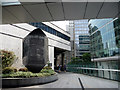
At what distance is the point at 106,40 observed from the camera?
32938 mm

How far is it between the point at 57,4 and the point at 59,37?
99.5 feet

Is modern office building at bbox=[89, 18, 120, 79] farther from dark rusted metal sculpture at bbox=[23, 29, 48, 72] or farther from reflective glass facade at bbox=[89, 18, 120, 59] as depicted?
dark rusted metal sculpture at bbox=[23, 29, 48, 72]

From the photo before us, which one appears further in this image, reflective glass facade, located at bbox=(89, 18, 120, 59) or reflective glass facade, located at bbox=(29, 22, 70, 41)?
reflective glass facade, located at bbox=(89, 18, 120, 59)

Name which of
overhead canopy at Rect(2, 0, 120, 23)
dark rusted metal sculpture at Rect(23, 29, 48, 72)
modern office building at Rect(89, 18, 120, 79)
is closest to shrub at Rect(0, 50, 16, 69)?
dark rusted metal sculpture at Rect(23, 29, 48, 72)

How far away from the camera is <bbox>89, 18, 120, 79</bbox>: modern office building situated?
92.6 ft

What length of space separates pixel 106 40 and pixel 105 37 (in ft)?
3.93

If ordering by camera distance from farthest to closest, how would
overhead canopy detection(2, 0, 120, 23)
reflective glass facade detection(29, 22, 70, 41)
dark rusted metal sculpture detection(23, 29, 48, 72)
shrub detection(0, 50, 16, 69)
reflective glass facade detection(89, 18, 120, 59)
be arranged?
1. reflective glass facade detection(89, 18, 120, 59)
2. reflective glass facade detection(29, 22, 70, 41)
3. shrub detection(0, 50, 16, 69)
4. dark rusted metal sculpture detection(23, 29, 48, 72)
5. overhead canopy detection(2, 0, 120, 23)

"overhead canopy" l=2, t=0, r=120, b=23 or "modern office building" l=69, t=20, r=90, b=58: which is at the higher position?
"modern office building" l=69, t=20, r=90, b=58

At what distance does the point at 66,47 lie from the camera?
3950 centimetres

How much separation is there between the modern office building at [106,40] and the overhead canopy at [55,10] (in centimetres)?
2083

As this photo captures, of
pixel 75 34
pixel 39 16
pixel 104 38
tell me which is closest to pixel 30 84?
pixel 39 16

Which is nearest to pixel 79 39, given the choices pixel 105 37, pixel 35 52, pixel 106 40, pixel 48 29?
pixel 105 37

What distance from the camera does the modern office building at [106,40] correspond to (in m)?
28.2

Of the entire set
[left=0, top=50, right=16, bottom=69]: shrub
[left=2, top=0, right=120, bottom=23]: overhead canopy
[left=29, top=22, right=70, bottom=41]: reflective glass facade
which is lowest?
[left=0, top=50, right=16, bottom=69]: shrub
